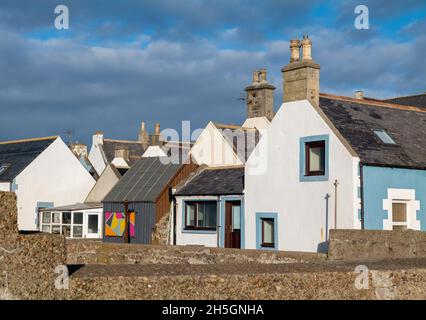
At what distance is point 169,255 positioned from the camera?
1487cm

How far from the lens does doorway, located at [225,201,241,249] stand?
25297 millimetres

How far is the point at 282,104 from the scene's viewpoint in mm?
23344

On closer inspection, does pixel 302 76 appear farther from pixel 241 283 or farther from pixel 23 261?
pixel 23 261

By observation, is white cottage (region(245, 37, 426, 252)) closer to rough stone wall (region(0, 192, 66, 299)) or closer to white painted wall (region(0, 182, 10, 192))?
rough stone wall (region(0, 192, 66, 299))

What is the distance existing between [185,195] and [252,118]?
14656mm

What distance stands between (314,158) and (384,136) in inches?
103

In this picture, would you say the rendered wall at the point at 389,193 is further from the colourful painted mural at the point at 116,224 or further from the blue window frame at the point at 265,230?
the colourful painted mural at the point at 116,224

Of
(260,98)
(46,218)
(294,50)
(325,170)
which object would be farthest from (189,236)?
(260,98)

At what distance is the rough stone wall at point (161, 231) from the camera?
28.6 meters

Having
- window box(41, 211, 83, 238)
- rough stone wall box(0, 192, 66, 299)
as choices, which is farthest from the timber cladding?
rough stone wall box(0, 192, 66, 299)

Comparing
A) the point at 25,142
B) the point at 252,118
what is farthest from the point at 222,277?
the point at 25,142

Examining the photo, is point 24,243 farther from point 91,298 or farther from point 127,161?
point 127,161

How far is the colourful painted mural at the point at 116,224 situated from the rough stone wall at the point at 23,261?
78.0 ft
